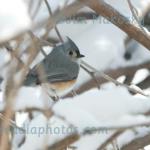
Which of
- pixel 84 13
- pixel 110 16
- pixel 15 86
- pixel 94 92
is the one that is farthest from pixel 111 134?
pixel 84 13

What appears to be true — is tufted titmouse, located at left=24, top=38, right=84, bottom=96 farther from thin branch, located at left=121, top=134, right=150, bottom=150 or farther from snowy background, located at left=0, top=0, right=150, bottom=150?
thin branch, located at left=121, top=134, right=150, bottom=150

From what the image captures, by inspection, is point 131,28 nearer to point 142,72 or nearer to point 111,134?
point 111,134

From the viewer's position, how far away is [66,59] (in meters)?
2.72

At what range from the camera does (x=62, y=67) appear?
2.65m

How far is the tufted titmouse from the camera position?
7.85ft

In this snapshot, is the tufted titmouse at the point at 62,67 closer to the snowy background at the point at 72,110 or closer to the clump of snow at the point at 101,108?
the snowy background at the point at 72,110

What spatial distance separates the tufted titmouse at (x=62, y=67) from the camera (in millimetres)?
2393

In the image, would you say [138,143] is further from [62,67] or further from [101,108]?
[62,67]

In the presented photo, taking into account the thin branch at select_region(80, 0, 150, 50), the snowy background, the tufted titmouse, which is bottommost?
the snowy background

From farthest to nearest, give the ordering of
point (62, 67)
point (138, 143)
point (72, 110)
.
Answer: point (62, 67)
point (138, 143)
point (72, 110)

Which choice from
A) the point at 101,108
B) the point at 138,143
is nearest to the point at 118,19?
the point at 138,143

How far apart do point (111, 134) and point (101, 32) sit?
156cm

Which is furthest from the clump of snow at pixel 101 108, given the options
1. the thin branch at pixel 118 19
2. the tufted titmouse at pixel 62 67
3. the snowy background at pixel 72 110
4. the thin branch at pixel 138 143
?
the tufted titmouse at pixel 62 67

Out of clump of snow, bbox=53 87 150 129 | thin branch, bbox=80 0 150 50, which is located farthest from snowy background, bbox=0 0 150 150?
thin branch, bbox=80 0 150 50
